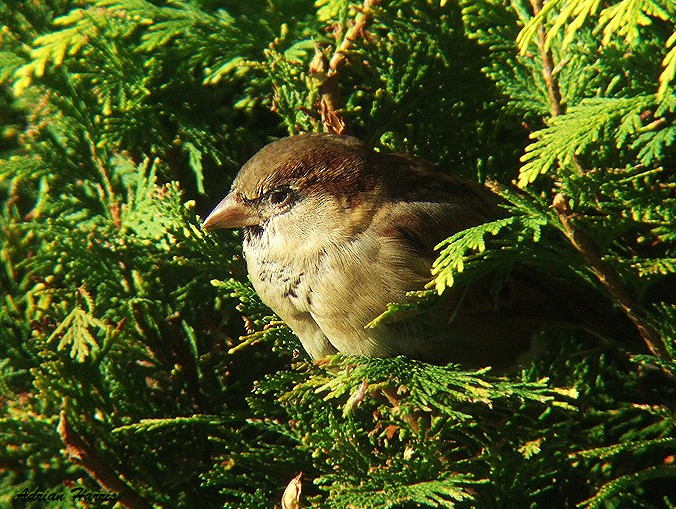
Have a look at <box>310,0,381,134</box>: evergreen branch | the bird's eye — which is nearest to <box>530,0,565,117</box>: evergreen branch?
<box>310,0,381,134</box>: evergreen branch

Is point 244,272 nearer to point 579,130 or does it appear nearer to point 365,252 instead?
point 365,252

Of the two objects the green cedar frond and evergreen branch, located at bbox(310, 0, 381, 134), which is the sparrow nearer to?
evergreen branch, located at bbox(310, 0, 381, 134)

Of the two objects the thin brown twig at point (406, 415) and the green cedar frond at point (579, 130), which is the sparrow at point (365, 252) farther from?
the green cedar frond at point (579, 130)

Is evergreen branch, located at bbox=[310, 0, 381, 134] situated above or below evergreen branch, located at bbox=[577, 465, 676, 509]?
above

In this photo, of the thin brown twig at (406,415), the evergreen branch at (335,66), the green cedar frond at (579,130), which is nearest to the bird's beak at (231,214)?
the evergreen branch at (335,66)

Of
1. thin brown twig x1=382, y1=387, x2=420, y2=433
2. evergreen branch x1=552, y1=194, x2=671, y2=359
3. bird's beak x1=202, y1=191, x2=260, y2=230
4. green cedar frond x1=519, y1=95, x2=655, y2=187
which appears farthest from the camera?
Answer: bird's beak x1=202, y1=191, x2=260, y2=230

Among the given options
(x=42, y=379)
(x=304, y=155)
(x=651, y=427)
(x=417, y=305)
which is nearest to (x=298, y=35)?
(x=304, y=155)
